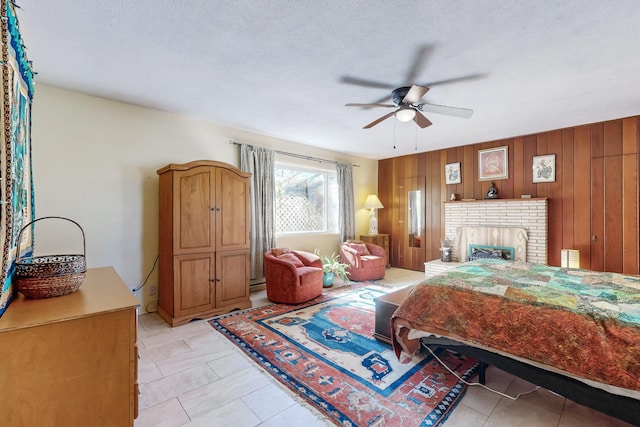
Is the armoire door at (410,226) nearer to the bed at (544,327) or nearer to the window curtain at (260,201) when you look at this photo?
the window curtain at (260,201)

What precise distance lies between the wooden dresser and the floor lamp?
520 centimetres

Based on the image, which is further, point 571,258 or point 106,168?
point 571,258

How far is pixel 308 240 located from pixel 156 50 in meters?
3.75

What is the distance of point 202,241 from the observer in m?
3.21

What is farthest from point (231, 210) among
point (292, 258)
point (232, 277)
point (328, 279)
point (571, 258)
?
point (571, 258)

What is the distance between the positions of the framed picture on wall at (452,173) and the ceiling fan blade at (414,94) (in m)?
3.22

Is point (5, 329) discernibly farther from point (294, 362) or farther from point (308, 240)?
point (308, 240)

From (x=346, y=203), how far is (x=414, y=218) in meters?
1.55

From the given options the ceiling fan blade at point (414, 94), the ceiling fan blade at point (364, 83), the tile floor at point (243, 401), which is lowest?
the tile floor at point (243, 401)

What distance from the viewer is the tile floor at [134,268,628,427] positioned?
1.66 m

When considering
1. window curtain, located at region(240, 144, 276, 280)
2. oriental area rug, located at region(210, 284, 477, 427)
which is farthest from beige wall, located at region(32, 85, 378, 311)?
oriental area rug, located at region(210, 284, 477, 427)

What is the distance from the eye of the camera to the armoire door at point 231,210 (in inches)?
132

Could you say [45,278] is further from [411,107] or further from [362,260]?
[362,260]

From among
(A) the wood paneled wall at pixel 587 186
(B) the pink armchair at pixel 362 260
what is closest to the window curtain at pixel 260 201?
(B) the pink armchair at pixel 362 260
